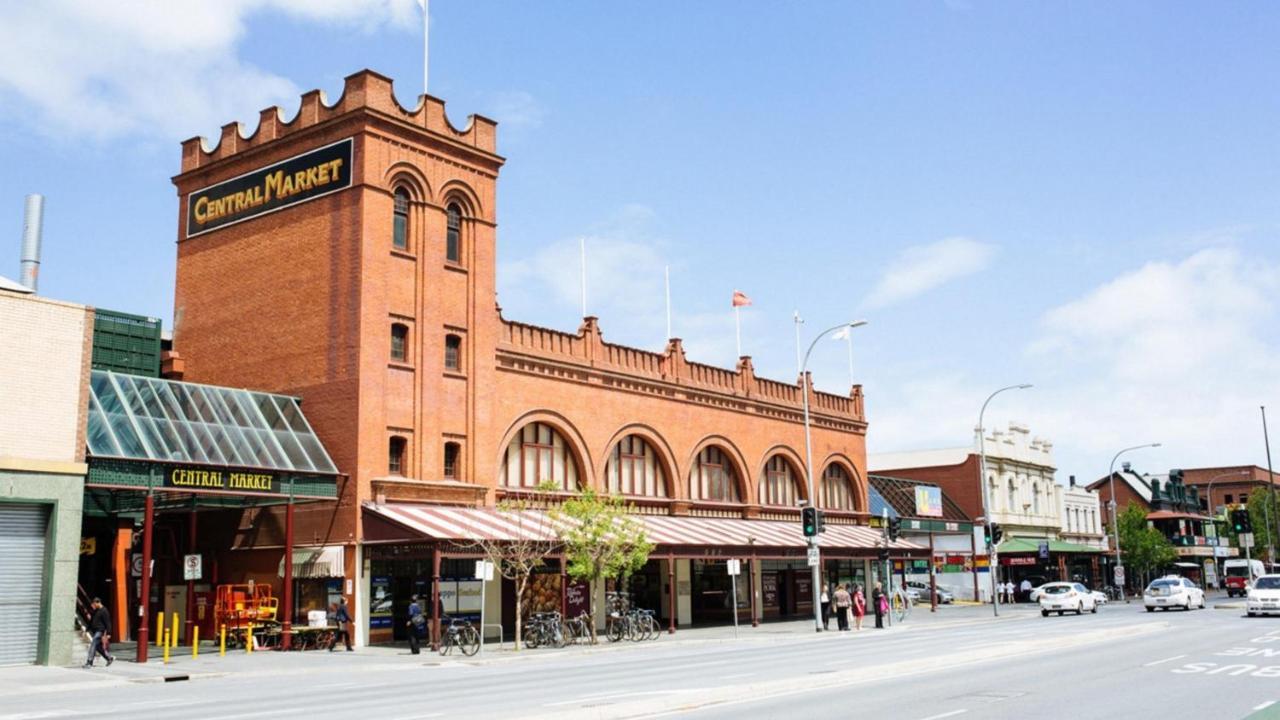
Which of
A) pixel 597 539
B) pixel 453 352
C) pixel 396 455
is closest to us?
pixel 597 539

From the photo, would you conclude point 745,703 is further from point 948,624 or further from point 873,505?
point 873,505

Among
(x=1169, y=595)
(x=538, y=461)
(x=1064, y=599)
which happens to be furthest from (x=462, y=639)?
(x=1169, y=595)

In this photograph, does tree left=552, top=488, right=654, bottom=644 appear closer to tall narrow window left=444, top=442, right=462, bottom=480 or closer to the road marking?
tall narrow window left=444, top=442, right=462, bottom=480

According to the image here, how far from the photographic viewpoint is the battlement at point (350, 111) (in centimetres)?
3741

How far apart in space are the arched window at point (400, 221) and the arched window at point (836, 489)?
88.3 ft

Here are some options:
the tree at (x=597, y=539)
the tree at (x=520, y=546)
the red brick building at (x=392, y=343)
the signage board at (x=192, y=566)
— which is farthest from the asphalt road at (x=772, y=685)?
the red brick building at (x=392, y=343)

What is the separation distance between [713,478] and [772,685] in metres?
32.0

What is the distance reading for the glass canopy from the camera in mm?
30422

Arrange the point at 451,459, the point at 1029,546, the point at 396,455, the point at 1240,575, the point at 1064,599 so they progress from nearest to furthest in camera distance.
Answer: the point at 396,455 → the point at 451,459 → the point at 1064,599 → the point at 1029,546 → the point at 1240,575

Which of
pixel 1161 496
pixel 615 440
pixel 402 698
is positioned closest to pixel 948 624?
pixel 615 440

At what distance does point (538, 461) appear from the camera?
136 feet

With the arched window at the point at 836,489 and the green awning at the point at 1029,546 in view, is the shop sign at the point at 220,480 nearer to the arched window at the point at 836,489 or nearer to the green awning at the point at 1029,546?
the arched window at the point at 836,489

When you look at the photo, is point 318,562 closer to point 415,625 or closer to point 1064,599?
point 415,625

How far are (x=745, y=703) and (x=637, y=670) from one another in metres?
8.30
